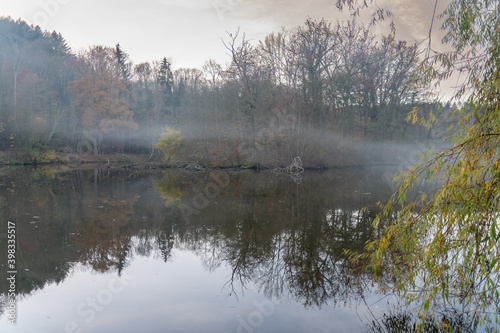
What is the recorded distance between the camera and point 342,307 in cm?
551

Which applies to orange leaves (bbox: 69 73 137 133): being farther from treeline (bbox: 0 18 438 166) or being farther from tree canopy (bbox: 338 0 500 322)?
tree canopy (bbox: 338 0 500 322)

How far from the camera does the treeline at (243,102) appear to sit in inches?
1273

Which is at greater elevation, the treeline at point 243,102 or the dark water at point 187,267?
the treeline at point 243,102

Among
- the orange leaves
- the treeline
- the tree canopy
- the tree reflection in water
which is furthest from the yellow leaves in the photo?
the tree canopy

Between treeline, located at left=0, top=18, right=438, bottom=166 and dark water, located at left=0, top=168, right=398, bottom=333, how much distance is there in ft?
64.0

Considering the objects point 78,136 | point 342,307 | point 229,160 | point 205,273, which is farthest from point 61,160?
point 342,307

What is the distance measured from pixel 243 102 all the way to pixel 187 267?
1081 inches

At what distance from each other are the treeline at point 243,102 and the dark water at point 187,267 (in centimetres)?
1952

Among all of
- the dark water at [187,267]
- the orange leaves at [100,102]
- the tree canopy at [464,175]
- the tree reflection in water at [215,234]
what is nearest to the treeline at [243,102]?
the orange leaves at [100,102]

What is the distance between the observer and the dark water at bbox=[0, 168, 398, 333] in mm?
5230

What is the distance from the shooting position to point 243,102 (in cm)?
3381

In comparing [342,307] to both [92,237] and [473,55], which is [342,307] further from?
[92,237]

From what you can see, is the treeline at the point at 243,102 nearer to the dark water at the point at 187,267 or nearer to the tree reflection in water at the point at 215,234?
the tree reflection in water at the point at 215,234

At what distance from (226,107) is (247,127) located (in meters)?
2.89
